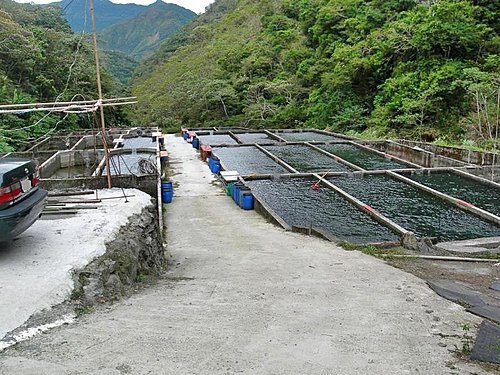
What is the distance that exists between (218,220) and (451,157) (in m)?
12.1

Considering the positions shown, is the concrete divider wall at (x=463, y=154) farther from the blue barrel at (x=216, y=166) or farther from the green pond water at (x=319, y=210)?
the blue barrel at (x=216, y=166)

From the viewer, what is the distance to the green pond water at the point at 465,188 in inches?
540

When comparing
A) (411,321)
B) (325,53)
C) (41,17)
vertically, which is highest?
(41,17)

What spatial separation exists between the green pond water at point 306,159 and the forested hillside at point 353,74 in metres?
5.36

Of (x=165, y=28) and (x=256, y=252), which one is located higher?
(x=165, y=28)

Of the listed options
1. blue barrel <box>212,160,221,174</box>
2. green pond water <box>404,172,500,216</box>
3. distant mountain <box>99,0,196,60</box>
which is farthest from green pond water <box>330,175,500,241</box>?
distant mountain <box>99,0,196,60</box>

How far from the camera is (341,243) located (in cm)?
888

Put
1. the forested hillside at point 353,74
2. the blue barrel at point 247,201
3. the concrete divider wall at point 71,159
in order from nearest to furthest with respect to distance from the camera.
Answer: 1. the blue barrel at point 247,201
2. the concrete divider wall at point 71,159
3. the forested hillside at point 353,74

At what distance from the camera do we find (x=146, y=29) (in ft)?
353

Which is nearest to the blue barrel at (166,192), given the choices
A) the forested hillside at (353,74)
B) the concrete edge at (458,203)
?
the concrete edge at (458,203)

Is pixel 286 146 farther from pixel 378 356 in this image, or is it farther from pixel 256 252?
pixel 378 356

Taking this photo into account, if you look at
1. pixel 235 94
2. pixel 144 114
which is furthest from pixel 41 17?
pixel 235 94

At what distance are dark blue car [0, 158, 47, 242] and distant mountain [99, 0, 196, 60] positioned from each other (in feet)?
325

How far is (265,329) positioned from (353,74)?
29.5m
